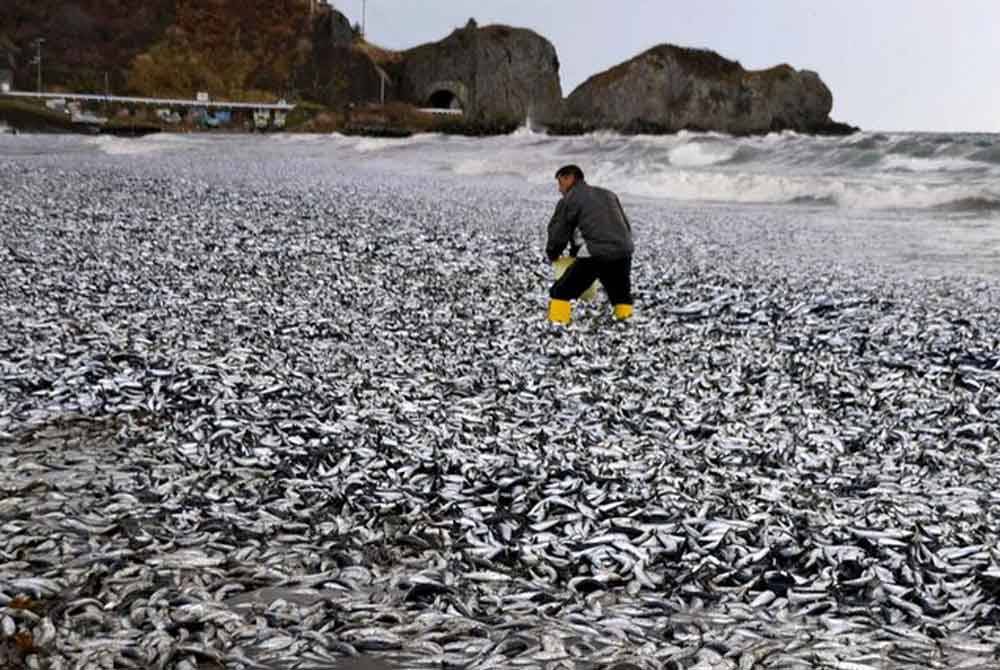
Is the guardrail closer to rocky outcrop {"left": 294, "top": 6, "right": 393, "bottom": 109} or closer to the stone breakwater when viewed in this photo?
rocky outcrop {"left": 294, "top": 6, "right": 393, "bottom": 109}

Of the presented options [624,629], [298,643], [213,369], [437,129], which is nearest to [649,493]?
[624,629]

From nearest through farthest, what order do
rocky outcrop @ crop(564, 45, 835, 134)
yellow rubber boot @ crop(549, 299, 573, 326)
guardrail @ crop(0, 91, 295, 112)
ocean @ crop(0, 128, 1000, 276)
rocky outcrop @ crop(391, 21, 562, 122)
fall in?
yellow rubber boot @ crop(549, 299, 573, 326) < ocean @ crop(0, 128, 1000, 276) < guardrail @ crop(0, 91, 295, 112) < rocky outcrop @ crop(564, 45, 835, 134) < rocky outcrop @ crop(391, 21, 562, 122)

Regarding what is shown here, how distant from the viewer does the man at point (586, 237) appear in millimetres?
13391

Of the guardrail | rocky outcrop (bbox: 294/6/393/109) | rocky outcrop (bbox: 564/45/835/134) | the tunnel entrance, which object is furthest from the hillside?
rocky outcrop (bbox: 564/45/835/134)

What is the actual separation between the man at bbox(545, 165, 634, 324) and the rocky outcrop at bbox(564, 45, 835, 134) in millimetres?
126246

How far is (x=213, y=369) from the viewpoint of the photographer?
426 inches

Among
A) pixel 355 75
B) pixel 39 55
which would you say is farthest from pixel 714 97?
pixel 39 55

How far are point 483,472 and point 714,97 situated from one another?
13903 cm

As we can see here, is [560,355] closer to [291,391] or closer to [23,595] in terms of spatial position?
[291,391]

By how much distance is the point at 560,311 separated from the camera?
45.1 feet

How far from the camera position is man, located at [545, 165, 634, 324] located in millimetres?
13391

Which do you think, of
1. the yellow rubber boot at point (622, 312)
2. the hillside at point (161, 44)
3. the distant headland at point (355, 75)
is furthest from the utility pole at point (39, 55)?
the yellow rubber boot at point (622, 312)

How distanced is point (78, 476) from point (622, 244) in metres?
7.98

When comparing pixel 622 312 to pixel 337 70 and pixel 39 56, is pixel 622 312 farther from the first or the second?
pixel 337 70
